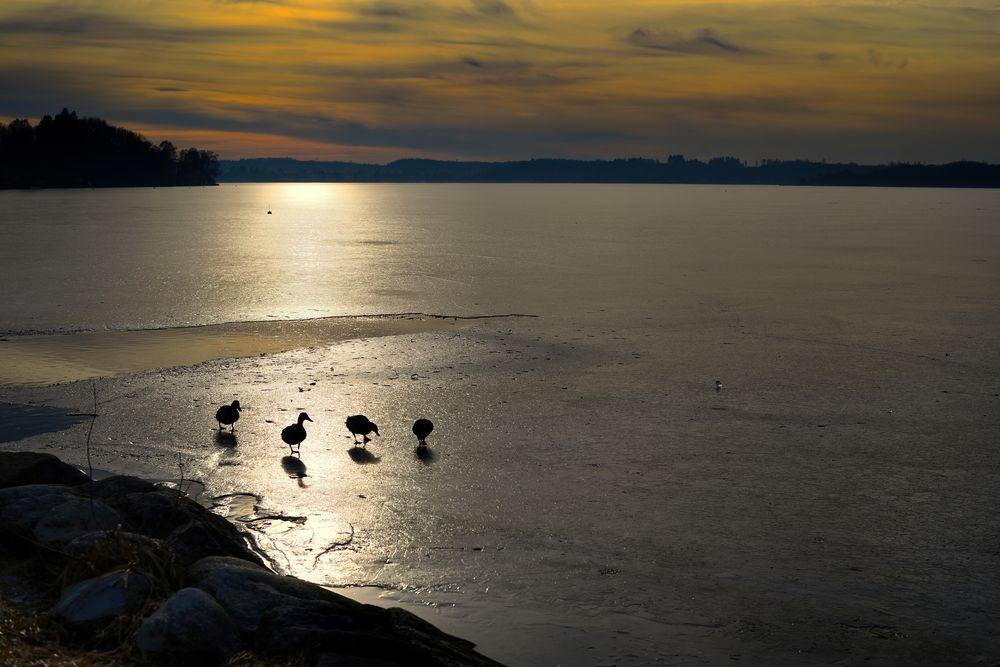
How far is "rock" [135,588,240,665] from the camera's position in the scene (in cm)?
551

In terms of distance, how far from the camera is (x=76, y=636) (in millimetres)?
5730

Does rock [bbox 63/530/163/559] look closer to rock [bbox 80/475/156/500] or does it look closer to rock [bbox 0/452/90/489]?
rock [bbox 80/475/156/500]

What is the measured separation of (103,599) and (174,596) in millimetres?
557

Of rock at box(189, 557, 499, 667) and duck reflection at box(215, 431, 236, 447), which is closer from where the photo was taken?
rock at box(189, 557, 499, 667)

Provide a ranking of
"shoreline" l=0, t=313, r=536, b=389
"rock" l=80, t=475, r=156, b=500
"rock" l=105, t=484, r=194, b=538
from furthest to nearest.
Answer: "shoreline" l=0, t=313, r=536, b=389, "rock" l=80, t=475, r=156, b=500, "rock" l=105, t=484, r=194, b=538

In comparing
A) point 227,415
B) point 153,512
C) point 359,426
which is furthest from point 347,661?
point 227,415

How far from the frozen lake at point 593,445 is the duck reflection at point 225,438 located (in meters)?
0.06

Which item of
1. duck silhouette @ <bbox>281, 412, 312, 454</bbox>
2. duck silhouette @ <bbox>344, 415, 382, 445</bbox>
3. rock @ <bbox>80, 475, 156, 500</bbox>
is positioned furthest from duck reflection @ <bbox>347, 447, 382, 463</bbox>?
rock @ <bbox>80, 475, 156, 500</bbox>

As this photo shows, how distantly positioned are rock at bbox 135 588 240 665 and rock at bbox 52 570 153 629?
0.39 metres

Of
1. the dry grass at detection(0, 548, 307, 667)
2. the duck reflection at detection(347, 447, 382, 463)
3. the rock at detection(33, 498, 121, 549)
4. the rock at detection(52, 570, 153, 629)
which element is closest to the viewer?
the dry grass at detection(0, 548, 307, 667)

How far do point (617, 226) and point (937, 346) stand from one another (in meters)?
51.6

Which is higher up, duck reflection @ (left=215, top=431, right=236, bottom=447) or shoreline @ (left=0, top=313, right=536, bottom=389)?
shoreline @ (left=0, top=313, right=536, bottom=389)

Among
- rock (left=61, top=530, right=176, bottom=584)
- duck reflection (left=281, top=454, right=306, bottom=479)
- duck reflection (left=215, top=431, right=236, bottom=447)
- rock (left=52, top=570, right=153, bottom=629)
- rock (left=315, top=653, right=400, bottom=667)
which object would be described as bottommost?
duck reflection (left=281, top=454, right=306, bottom=479)

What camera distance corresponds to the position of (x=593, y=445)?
11555 millimetres
